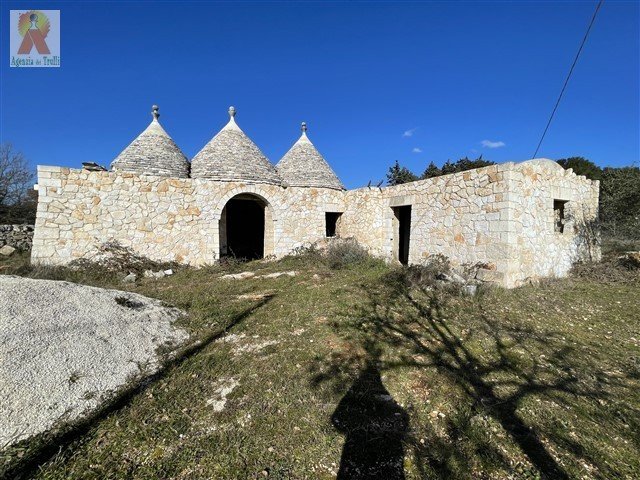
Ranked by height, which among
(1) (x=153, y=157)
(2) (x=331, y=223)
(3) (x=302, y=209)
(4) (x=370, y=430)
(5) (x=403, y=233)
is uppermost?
(1) (x=153, y=157)

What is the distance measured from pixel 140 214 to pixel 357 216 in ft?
23.0

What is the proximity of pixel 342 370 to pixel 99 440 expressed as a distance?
222cm

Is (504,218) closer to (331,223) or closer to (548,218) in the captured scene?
(548,218)

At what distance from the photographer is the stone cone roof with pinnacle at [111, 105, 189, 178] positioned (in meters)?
10.1

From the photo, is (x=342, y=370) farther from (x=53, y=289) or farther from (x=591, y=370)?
(x=53, y=289)

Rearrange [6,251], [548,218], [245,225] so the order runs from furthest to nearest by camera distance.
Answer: [245,225], [6,251], [548,218]

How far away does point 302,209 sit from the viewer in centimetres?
1139

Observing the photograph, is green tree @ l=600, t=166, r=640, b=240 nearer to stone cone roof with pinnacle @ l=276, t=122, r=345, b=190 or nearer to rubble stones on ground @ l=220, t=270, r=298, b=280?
stone cone roof with pinnacle @ l=276, t=122, r=345, b=190

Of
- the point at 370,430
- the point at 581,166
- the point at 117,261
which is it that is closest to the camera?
the point at 370,430

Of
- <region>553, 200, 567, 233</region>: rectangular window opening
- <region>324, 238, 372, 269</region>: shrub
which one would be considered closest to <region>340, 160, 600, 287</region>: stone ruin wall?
<region>553, 200, 567, 233</region>: rectangular window opening

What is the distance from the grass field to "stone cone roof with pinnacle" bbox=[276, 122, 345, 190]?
7.04m

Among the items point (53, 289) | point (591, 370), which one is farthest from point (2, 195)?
point (591, 370)

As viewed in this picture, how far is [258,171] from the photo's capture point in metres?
11.1

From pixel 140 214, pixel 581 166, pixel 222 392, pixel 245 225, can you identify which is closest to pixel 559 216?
pixel 222 392
